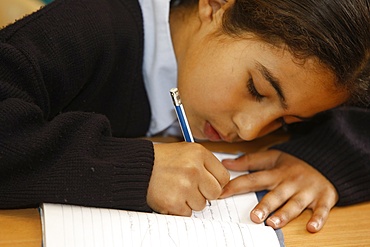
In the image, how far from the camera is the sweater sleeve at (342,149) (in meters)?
0.88

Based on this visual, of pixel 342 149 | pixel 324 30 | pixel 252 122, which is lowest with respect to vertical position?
pixel 342 149

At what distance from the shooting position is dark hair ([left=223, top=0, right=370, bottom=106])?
776 mm

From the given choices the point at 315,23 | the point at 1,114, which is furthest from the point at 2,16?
the point at 315,23

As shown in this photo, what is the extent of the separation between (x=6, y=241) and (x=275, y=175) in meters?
0.41

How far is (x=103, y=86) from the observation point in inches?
37.8

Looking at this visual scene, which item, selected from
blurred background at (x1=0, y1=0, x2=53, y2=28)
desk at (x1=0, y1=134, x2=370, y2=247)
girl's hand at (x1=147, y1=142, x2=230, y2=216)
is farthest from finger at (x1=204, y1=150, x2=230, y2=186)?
blurred background at (x1=0, y1=0, x2=53, y2=28)

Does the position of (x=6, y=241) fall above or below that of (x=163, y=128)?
above

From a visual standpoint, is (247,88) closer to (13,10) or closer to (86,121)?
(86,121)

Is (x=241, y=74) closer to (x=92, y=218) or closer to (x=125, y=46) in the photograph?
(x=125, y=46)

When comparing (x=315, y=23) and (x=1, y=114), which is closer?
(x=1, y=114)

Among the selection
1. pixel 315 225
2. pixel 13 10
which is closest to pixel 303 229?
pixel 315 225

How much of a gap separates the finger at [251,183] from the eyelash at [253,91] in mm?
108

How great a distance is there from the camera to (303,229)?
775mm

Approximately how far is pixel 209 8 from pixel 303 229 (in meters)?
0.37
